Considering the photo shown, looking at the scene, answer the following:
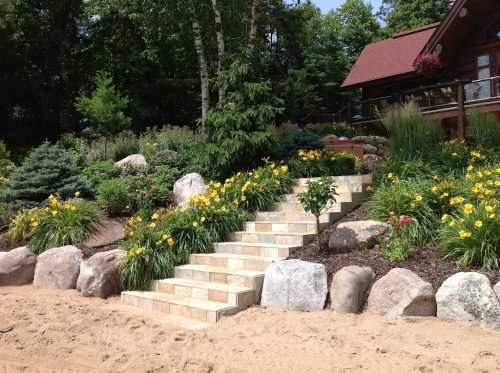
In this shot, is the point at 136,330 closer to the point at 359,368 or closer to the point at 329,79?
the point at 359,368

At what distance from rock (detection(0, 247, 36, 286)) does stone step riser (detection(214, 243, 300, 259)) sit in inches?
109

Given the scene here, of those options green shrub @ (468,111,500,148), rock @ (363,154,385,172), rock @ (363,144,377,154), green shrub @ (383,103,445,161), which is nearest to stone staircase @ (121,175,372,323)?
green shrub @ (383,103,445,161)

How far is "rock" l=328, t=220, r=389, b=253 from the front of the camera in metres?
5.70

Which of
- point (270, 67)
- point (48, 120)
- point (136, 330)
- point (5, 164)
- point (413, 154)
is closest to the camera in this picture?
point (136, 330)

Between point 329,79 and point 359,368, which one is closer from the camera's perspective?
point 359,368

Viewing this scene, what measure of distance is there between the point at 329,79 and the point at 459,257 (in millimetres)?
24065

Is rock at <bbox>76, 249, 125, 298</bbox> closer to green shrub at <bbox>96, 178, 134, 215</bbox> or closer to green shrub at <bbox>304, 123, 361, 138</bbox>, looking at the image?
green shrub at <bbox>96, 178, 134, 215</bbox>

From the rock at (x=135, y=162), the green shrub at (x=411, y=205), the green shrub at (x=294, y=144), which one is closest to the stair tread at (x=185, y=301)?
the green shrub at (x=411, y=205)

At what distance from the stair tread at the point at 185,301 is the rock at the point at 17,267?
76.7 inches

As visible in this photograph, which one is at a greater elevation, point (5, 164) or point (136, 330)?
point (5, 164)

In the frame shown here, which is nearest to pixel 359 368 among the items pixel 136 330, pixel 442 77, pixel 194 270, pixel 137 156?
pixel 136 330

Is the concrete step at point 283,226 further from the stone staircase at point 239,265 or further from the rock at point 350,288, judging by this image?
the rock at point 350,288

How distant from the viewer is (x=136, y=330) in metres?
4.91

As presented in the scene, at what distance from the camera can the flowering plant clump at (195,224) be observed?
621cm
